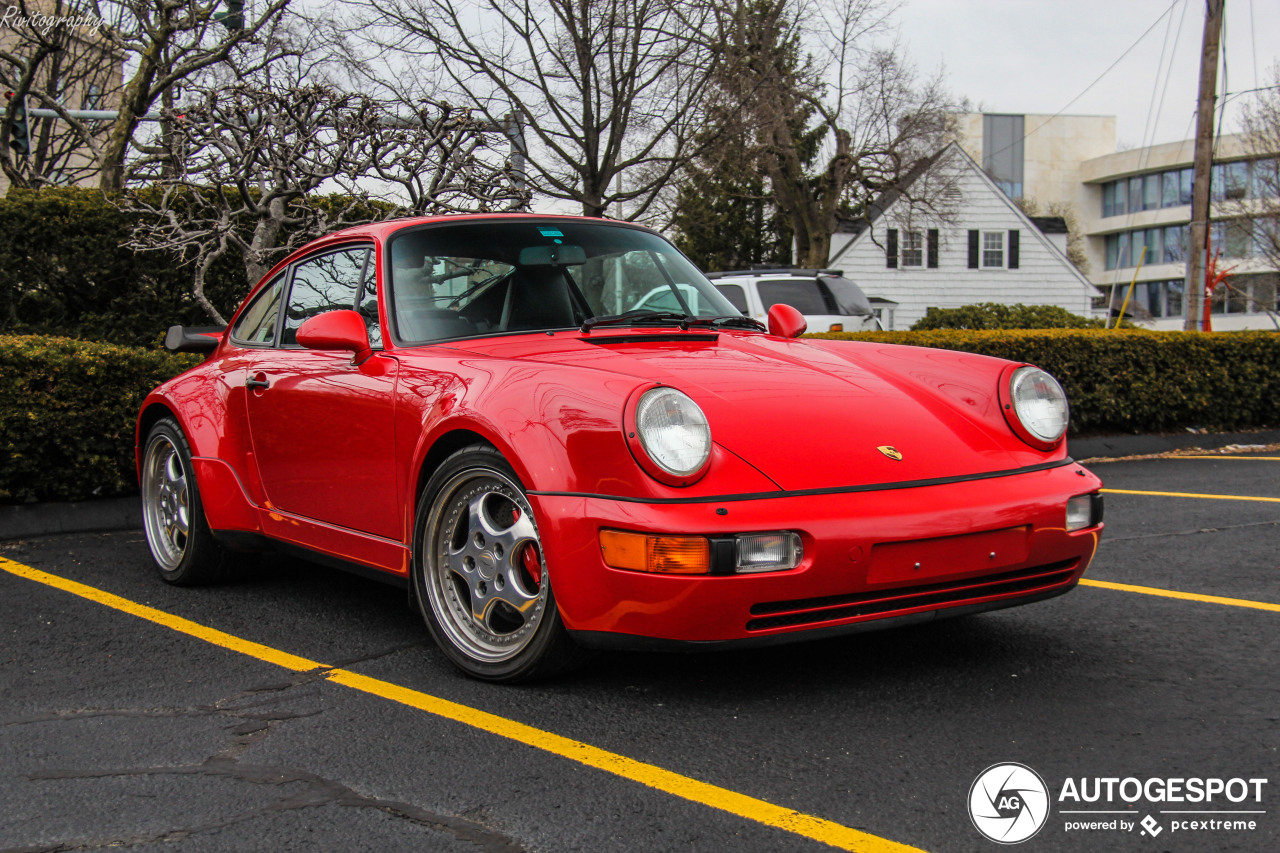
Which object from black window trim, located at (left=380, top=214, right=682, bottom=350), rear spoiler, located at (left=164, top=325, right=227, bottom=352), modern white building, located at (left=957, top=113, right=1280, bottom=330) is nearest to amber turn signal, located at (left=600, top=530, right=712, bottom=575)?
black window trim, located at (left=380, top=214, right=682, bottom=350)

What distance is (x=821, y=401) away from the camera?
3363 mm

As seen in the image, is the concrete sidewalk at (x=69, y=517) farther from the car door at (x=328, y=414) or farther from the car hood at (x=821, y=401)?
the car hood at (x=821, y=401)

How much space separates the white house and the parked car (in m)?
22.3

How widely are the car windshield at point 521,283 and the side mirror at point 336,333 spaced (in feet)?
0.46

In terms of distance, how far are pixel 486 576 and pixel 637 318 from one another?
3.67 feet

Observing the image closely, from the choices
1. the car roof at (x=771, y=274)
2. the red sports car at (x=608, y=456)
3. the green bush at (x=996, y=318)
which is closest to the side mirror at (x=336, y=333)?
the red sports car at (x=608, y=456)

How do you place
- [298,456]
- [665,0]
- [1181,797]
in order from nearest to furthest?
[1181,797] < [298,456] < [665,0]

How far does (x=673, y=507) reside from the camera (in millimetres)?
2885

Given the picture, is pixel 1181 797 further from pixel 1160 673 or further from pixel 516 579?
pixel 516 579

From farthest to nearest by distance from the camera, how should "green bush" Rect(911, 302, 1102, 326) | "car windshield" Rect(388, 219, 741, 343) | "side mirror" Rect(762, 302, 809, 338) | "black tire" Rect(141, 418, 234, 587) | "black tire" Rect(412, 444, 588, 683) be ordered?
"green bush" Rect(911, 302, 1102, 326) < "black tire" Rect(141, 418, 234, 587) < "side mirror" Rect(762, 302, 809, 338) < "car windshield" Rect(388, 219, 741, 343) < "black tire" Rect(412, 444, 588, 683)

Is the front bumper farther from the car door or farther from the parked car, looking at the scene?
the parked car

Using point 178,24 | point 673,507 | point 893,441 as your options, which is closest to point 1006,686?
Answer: point 893,441

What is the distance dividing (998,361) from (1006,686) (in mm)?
1192

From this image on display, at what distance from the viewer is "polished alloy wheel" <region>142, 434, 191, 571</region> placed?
502cm
